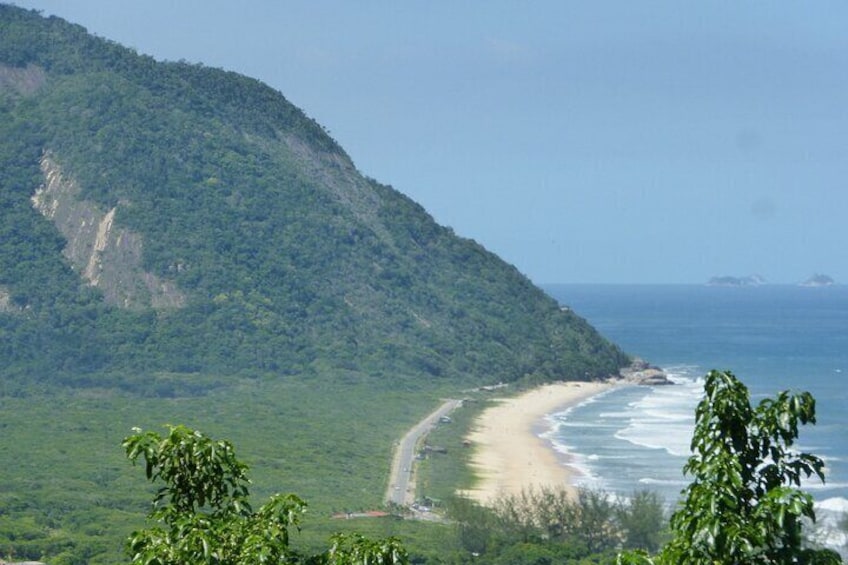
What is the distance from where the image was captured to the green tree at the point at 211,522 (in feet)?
35.4

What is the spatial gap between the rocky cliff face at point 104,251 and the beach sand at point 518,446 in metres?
33.6

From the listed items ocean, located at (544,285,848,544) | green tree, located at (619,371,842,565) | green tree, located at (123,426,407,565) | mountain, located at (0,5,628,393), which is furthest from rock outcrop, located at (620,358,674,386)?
green tree, located at (123,426,407,565)

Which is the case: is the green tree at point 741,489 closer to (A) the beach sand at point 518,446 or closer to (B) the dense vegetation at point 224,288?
(A) the beach sand at point 518,446

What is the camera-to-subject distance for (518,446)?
3310 inches

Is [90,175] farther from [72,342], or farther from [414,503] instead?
[414,503]

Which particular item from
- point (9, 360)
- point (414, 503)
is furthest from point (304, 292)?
point (414, 503)

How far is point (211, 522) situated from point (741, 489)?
13.5ft

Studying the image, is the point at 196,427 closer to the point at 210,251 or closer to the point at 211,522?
the point at 210,251

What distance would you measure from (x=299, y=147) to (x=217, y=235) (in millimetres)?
23962

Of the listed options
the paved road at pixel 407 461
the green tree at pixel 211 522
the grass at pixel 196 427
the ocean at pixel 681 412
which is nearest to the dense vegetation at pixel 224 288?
the grass at pixel 196 427

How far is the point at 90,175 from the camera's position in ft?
433

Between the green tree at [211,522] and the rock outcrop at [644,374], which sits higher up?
the rock outcrop at [644,374]

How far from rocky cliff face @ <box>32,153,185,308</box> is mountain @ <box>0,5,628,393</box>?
0.55 ft

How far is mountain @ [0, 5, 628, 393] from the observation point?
118438mm
